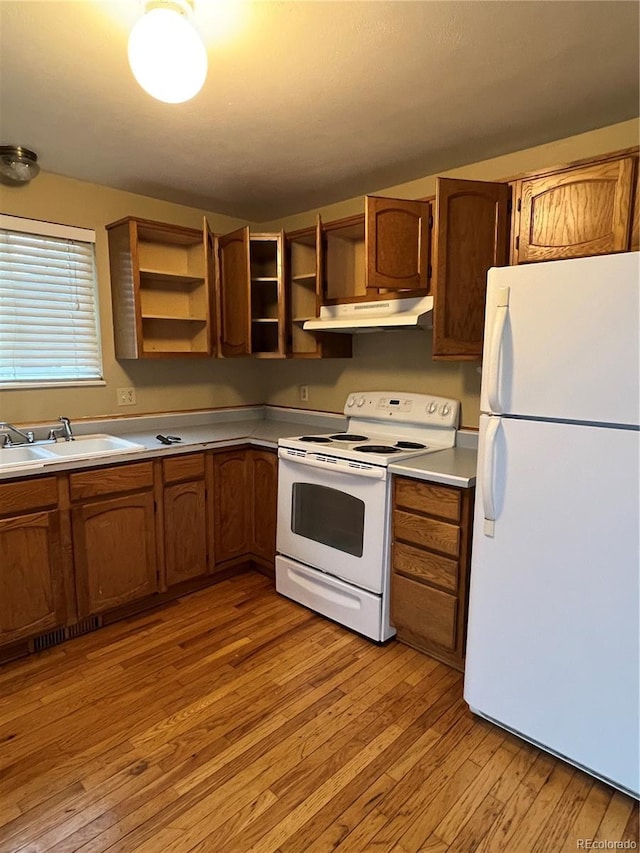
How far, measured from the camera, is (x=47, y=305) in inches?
107

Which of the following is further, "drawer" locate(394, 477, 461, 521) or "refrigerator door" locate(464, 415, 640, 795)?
"drawer" locate(394, 477, 461, 521)

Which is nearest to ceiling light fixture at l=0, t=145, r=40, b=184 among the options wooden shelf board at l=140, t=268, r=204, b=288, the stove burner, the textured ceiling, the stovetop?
the textured ceiling

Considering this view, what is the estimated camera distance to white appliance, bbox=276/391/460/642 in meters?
2.31

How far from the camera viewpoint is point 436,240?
7.06ft

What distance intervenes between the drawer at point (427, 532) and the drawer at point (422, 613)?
19 centimetres

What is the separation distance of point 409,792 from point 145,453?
1.83 meters

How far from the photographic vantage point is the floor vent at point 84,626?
7.92 feet

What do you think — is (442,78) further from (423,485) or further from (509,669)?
(509,669)

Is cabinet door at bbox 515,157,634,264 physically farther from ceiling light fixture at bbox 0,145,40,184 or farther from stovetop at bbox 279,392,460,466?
ceiling light fixture at bbox 0,145,40,184

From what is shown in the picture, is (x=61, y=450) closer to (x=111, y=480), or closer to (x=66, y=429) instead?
(x=66, y=429)

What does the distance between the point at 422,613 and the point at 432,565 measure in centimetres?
24

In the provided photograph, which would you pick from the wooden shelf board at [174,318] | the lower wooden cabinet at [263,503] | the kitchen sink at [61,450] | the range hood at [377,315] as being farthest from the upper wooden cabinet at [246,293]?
the kitchen sink at [61,450]

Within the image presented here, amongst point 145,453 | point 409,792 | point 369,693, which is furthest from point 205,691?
point 145,453

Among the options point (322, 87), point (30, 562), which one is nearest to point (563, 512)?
point (322, 87)
